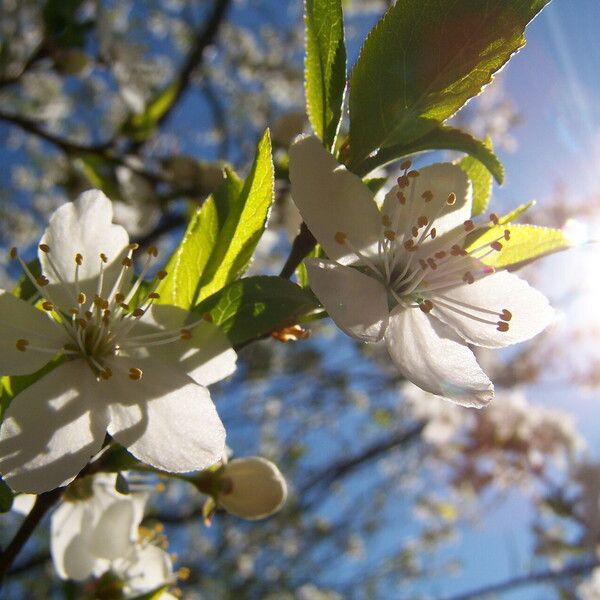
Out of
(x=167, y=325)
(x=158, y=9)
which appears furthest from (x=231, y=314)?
(x=158, y=9)

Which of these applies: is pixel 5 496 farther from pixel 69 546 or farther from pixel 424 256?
pixel 424 256

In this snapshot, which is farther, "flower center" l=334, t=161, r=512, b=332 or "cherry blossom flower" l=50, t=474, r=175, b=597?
"cherry blossom flower" l=50, t=474, r=175, b=597

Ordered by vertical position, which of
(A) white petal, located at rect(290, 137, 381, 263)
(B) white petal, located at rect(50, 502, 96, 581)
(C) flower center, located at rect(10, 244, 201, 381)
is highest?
(A) white petal, located at rect(290, 137, 381, 263)

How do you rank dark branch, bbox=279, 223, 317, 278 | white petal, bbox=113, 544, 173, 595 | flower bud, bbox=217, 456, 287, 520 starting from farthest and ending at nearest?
1. white petal, bbox=113, 544, 173, 595
2. flower bud, bbox=217, 456, 287, 520
3. dark branch, bbox=279, 223, 317, 278

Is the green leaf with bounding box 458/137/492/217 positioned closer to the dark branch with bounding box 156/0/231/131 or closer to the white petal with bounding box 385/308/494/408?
the white petal with bounding box 385/308/494/408

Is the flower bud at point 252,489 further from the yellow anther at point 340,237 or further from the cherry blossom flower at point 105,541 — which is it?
the yellow anther at point 340,237

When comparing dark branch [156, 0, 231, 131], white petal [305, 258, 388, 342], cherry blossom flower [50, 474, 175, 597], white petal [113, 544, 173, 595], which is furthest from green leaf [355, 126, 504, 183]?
dark branch [156, 0, 231, 131]

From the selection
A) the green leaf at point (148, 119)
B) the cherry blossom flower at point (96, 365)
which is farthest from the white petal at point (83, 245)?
the green leaf at point (148, 119)

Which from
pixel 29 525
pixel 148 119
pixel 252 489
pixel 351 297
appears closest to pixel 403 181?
pixel 351 297

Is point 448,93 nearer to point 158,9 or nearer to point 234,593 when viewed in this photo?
point 234,593
